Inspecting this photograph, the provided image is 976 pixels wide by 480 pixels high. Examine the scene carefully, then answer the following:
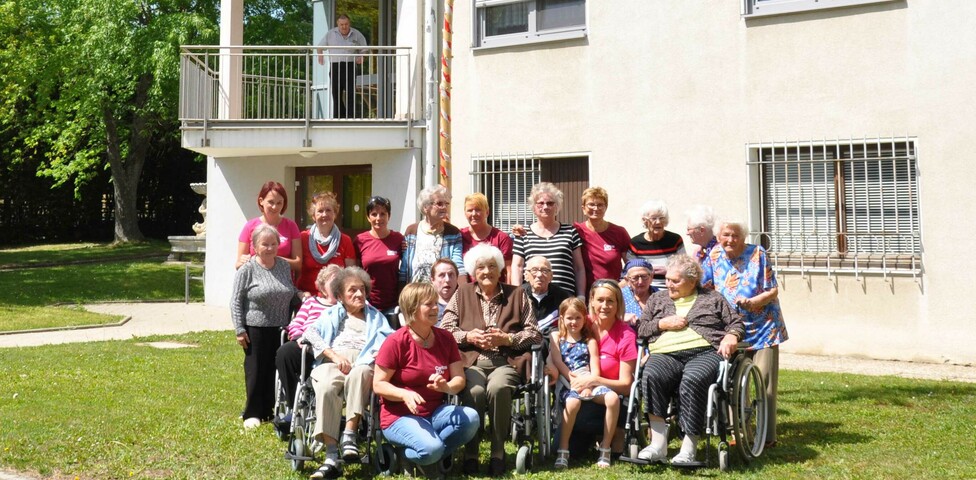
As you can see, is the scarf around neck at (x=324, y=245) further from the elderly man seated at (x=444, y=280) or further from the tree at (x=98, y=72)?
the tree at (x=98, y=72)

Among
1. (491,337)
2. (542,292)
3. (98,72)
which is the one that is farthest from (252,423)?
(98,72)

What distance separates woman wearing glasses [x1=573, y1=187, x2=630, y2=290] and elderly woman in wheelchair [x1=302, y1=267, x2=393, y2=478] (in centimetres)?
160

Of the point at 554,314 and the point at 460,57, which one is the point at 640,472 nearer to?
the point at 554,314

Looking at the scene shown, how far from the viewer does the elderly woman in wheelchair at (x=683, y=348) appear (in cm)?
607

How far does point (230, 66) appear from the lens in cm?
1625

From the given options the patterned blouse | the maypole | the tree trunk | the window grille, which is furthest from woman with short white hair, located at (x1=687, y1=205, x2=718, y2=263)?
the tree trunk

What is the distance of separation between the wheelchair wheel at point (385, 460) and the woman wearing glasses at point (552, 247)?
1663mm

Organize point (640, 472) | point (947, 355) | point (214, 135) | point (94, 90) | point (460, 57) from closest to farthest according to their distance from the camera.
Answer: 1. point (640, 472)
2. point (947, 355)
3. point (460, 57)
4. point (214, 135)
5. point (94, 90)

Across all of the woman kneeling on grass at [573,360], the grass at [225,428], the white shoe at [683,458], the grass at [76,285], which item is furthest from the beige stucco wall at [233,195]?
the white shoe at [683,458]

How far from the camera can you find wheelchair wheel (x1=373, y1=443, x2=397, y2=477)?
6.05 m

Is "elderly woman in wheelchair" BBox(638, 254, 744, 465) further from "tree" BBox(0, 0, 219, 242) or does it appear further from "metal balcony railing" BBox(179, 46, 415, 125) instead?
"tree" BBox(0, 0, 219, 242)

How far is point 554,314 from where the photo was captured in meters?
6.71

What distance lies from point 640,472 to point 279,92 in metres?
13.4

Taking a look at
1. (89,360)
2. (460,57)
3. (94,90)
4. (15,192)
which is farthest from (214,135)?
(15,192)
